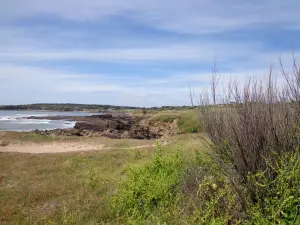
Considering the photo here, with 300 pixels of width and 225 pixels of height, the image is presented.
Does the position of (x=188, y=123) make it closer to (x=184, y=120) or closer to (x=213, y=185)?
(x=184, y=120)

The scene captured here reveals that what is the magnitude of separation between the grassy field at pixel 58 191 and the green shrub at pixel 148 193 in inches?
13.9

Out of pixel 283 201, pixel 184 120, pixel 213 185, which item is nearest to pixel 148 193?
pixel 213 185

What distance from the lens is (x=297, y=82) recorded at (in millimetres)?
4766

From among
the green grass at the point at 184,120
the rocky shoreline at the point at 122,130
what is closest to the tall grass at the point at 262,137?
the green grass at the point at 184,120

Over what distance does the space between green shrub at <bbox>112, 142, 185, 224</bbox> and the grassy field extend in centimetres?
35

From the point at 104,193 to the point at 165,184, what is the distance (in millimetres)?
1966

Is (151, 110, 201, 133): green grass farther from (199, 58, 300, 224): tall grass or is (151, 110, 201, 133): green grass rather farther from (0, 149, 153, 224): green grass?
(199, 58, 300, 224): tall grass

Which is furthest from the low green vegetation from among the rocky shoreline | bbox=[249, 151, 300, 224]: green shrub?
the rocky shoreline

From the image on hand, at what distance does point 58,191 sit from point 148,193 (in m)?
3.10

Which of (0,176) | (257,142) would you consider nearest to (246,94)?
(257,142)

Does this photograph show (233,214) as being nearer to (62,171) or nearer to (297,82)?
(297,82)

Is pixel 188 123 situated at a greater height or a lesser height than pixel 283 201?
lesser

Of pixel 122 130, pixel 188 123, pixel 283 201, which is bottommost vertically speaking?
pixel 122 130

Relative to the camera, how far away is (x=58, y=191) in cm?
830
